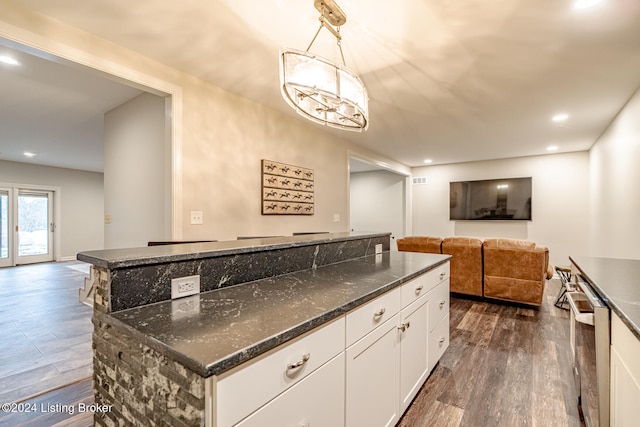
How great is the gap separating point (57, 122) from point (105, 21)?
3.15 meters

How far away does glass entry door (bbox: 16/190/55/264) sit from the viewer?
706 centimetres

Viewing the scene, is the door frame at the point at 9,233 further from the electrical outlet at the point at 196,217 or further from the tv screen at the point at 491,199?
the tv screen at the point at 491,199

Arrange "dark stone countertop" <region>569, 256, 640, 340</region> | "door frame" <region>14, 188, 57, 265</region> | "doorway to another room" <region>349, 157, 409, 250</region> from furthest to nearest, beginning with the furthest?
1. "doorway to another room" <region>349, 157, 409, 250</region>
2. "door frame" <region>14, 188, 57, 265</region>
3. "dark stone countertop" <region>569, 256, 640, 340</region>

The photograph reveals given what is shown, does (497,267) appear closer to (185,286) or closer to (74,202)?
(185,286)

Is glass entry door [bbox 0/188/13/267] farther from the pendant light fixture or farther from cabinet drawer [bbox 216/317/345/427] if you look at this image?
cabinet drawer [bbox 216/317/345/427]

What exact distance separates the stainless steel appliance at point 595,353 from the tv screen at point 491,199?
5.48 meters

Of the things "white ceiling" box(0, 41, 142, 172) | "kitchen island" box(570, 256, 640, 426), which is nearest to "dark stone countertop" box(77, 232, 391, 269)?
"kitchen island" box(570, 256, 640, 426)

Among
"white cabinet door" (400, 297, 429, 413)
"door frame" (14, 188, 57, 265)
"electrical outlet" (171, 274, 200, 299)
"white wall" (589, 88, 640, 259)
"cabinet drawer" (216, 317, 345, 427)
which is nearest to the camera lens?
"cabinet drawer" (216, 317, 345, 427)

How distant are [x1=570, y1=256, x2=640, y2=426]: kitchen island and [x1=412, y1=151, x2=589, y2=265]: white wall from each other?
17.7 ft

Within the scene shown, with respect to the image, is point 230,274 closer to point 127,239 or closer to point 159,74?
point 159,74

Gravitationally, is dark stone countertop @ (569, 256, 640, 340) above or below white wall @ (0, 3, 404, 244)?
below

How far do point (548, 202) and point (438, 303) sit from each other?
17.8 ft

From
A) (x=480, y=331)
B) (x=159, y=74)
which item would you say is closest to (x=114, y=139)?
(x=159, y=74)

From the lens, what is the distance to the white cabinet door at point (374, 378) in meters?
1.20
